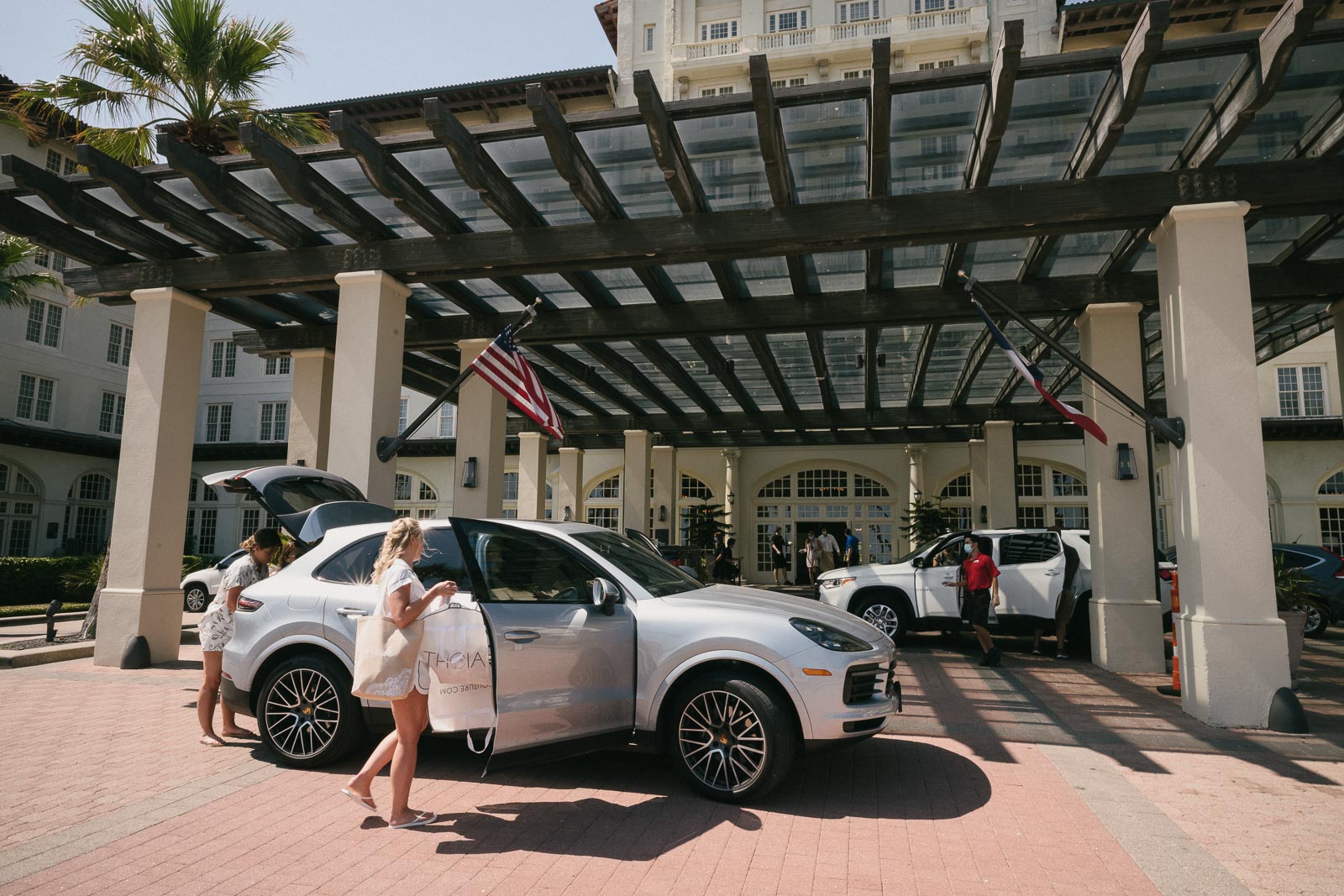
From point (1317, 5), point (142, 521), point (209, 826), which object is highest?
point (1317, 5)

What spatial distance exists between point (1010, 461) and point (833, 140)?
1421cm

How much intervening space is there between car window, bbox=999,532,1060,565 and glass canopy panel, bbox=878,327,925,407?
376 cm

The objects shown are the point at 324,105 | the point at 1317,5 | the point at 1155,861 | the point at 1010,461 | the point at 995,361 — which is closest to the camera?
the point at 1155,861

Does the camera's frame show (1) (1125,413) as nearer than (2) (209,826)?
No

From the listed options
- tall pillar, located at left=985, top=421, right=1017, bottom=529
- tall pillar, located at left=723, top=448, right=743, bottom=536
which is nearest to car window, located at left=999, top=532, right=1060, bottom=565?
tall pillar, located at left=985, top=421, right=1017, bottom=529

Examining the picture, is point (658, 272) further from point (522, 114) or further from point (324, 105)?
point (324, 105)

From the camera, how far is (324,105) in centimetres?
2881

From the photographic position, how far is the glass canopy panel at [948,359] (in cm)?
1368

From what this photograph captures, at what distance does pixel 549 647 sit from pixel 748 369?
12414mm

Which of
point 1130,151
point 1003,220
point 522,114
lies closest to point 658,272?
point 1003,220

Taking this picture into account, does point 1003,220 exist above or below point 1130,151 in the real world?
below

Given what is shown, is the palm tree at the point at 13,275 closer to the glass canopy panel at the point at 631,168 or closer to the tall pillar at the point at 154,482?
the tall pillar at the point at 154,482

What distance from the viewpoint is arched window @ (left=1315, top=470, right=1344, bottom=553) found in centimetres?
2409

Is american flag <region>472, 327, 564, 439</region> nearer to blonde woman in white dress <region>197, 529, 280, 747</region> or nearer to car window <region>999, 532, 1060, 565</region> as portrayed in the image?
blonde woman in white dress <region>197, 529, 280, 747</region>
